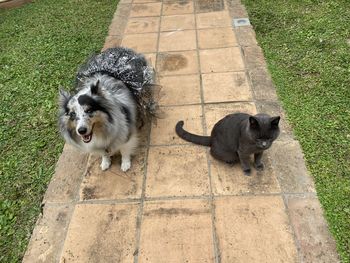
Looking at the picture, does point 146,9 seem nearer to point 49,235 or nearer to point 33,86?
point 33,86

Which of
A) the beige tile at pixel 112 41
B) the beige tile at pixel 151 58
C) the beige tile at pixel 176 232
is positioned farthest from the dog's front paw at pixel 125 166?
the beige tile at pixel 112 41

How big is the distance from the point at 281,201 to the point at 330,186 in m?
0.60

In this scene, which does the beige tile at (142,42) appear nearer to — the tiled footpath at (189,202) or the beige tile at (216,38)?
the beige tile at (216,38)

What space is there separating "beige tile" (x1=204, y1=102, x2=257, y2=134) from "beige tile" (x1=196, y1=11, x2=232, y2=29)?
2.58m

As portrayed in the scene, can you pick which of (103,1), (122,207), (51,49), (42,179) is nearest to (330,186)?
(122,207)

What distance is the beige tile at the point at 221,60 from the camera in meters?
5.71

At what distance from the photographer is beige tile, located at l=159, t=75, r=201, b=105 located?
204 inches

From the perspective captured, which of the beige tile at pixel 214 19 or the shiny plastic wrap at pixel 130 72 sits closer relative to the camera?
the shiny plastic wrap at pixel 130 72

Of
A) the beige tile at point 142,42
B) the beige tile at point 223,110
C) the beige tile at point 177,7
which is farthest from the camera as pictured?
the beige tile at point 177,7

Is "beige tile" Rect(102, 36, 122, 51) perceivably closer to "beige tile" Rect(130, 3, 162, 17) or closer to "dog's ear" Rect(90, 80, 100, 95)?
"beige tile" Rect(130, 3, 162, 17)

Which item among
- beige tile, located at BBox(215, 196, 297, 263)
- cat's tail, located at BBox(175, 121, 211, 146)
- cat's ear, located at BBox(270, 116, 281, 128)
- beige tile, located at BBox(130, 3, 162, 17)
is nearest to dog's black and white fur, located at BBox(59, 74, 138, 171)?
cat's tail, located at BBox(175, 121, 211, 146)

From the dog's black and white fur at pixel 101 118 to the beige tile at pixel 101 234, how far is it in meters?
0.64

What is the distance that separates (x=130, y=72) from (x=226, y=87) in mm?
1667

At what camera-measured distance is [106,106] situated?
3602mm
